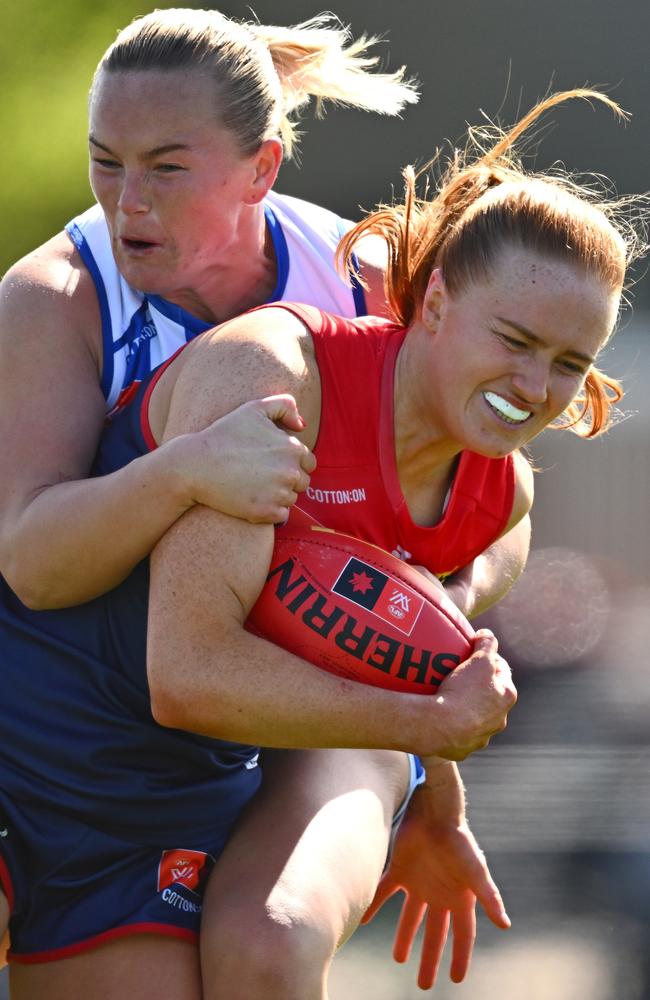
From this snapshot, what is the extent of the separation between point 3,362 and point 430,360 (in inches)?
32.6

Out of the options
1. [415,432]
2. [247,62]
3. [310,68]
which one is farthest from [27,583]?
[310,68]

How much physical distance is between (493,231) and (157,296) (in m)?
0.77

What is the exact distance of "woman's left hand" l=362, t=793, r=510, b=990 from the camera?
127 inches

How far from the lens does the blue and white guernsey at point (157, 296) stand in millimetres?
2895

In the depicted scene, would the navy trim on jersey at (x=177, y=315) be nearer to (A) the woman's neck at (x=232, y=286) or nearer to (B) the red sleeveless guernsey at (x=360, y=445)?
(A) the woman's neck at (x=232, y=286)

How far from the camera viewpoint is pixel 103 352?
114 inches

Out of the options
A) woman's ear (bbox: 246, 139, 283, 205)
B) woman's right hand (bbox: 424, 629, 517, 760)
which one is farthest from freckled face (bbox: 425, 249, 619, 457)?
woman's ear (bbox: 246, 139, 283, 205)

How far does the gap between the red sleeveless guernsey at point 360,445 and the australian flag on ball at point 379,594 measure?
0.16 m

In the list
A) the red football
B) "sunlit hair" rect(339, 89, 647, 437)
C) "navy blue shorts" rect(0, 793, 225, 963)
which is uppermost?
"sunlit hair" rect(339, 89, 647, 437)

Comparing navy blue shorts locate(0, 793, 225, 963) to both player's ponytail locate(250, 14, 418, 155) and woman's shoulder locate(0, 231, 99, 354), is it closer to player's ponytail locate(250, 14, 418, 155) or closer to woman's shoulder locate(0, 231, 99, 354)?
woman's shoulder locate(0, 231, 99, 354)

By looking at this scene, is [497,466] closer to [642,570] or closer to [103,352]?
[103,352]

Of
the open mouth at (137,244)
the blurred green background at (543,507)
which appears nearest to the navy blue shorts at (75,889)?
the open mouth at (137,244)

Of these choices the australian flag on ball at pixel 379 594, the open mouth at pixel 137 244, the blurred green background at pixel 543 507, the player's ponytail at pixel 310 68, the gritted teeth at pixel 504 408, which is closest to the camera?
the australian flag on ball at pixel 379 594

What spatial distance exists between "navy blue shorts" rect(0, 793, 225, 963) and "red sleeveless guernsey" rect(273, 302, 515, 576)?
29.6 inches
